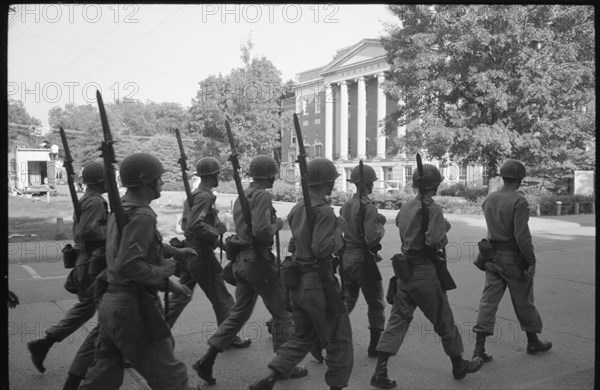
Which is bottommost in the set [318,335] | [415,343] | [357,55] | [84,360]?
[415,343]

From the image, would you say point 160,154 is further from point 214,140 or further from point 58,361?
point 58,361

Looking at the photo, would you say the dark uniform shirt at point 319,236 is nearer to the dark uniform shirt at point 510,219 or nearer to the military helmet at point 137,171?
the military helmet at point 137,171

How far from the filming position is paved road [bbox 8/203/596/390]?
189 inches

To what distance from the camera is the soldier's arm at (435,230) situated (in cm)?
478

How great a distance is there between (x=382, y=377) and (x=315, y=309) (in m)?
1.01

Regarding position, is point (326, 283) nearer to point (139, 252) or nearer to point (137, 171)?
point (139, 252)

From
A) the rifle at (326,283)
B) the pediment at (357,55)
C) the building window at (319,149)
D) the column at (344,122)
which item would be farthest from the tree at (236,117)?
the building window at (319,149)

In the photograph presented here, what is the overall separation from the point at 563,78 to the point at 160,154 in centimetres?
1638

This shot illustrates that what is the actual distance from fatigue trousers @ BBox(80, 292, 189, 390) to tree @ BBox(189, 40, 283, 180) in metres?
9.73

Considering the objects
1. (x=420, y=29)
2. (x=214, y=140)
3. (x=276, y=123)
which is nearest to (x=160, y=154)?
(x=214, y=140)

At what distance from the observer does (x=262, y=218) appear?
5086mm

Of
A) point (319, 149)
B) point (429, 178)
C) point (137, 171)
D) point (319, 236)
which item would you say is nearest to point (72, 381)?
point (137, 171)

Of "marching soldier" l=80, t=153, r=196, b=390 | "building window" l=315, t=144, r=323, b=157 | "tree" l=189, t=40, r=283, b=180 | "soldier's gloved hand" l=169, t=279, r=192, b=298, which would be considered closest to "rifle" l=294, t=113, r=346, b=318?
"soldier's gloved hand" l=169, t=279, r=192, b=298

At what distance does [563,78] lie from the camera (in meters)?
21.3
